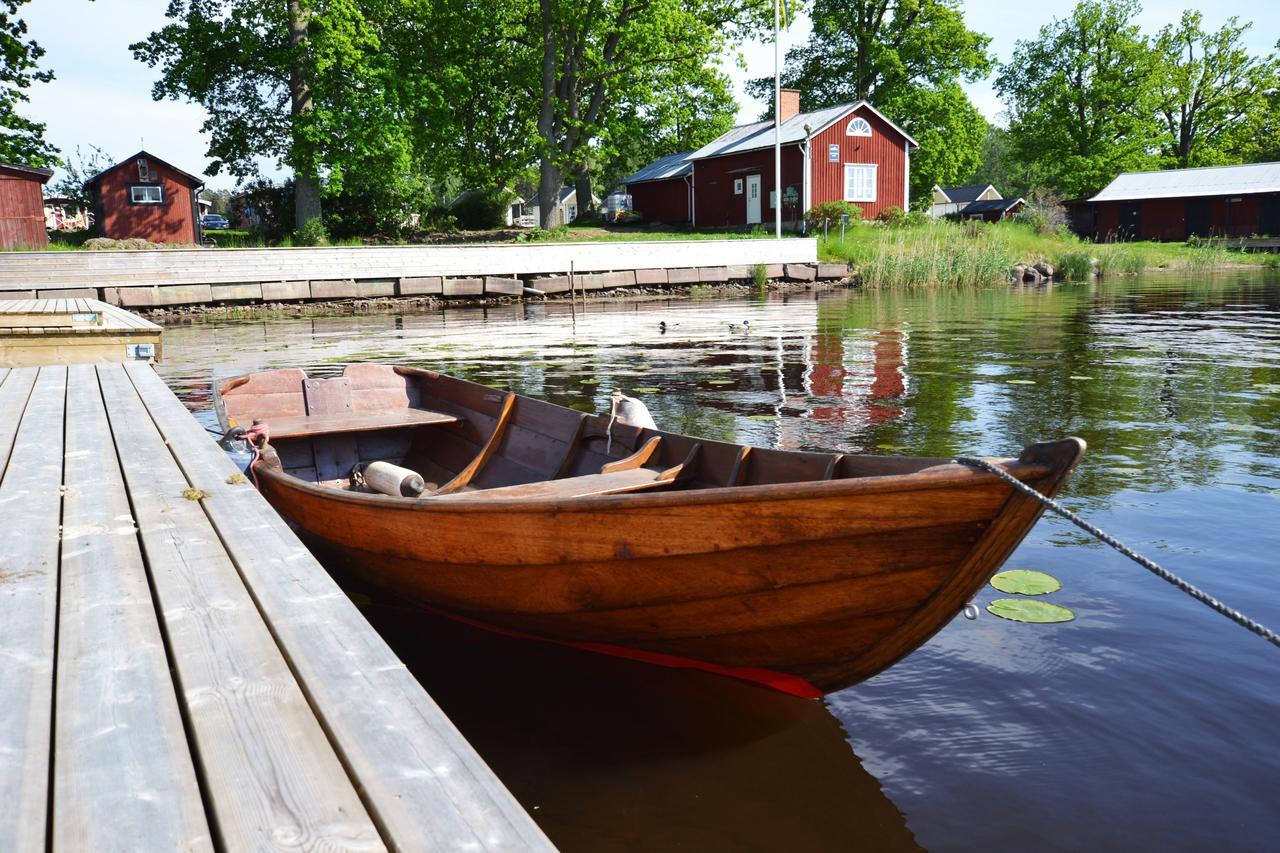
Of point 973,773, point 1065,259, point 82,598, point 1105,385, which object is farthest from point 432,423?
point 1065,259

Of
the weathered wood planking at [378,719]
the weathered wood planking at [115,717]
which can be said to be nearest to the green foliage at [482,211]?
the weathered wood planking at [115,717]

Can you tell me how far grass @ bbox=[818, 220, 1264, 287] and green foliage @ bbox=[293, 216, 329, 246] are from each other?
15.3m

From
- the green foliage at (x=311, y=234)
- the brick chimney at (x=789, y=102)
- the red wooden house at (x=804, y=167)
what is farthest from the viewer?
the brick chimney at (x=789, y=102)

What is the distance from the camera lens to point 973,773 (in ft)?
10.2

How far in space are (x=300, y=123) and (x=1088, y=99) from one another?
40390 millimetres

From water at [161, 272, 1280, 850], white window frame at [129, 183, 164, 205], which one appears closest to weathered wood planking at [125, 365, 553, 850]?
water at [161, 272, 1280, 850]

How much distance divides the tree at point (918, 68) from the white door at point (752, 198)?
903 centimetres

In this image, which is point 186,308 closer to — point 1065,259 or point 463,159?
point 463,159

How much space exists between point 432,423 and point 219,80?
93.3 ft

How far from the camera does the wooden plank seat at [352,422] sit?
5734mm

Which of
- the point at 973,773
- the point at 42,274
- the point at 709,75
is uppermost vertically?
the point at 709,75

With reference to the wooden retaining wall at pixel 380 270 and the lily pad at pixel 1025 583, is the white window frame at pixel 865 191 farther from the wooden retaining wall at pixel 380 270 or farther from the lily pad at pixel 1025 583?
the lily pad at pixel 1025 583

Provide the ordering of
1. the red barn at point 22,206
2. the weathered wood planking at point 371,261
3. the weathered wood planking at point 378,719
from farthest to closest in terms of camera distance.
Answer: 1. the red barn at point 22,206
2. the weathered wood planking at point 371,261
3. the weathered wood planking at point 378,719

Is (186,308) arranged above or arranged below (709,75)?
below
